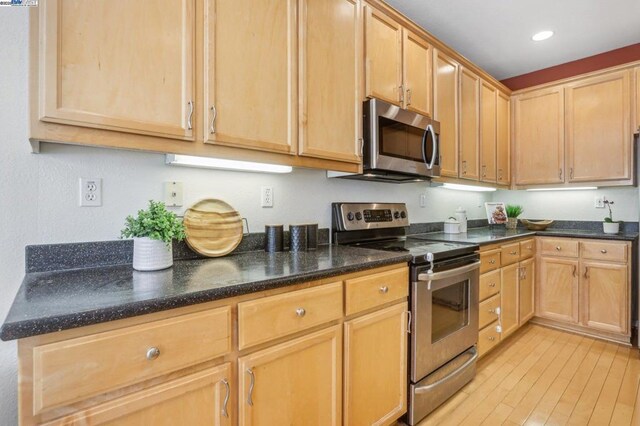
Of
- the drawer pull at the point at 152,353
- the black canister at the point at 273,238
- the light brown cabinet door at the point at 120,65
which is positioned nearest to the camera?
the drawer pull at the point at 152,353

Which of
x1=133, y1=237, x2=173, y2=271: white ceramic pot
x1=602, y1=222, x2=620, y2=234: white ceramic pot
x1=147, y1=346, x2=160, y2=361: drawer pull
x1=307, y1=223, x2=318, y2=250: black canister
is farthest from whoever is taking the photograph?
x1=602, y1=222, x2=620, y2=234: white ceramic pot

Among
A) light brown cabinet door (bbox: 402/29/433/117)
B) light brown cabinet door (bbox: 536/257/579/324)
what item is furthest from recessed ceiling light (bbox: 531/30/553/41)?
light brown cabinet door (bbox: 536/257/579/324)

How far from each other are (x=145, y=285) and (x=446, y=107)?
2.41m

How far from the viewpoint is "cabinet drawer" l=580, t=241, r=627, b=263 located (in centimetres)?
267

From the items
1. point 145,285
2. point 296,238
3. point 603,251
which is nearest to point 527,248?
point 603,251

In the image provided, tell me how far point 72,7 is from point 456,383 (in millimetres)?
2520

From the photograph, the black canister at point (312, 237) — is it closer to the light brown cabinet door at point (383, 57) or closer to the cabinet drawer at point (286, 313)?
the cabinet drawer at point (286, 313)

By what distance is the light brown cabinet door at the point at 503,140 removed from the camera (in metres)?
3.24

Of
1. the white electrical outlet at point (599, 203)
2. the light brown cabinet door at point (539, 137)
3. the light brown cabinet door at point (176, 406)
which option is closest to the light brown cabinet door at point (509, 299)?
the light brown cabinet door at point (539, 137)

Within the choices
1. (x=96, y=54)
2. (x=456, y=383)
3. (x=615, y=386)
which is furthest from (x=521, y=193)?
(x=96, y=54)

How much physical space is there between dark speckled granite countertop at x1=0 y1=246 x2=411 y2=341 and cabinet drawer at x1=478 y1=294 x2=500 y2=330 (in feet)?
3.54

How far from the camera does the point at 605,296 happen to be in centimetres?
275

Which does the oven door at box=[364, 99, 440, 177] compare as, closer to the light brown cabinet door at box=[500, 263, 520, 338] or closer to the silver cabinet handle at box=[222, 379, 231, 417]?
the light brown cabinet door at box=[500, 263, 520, 338]

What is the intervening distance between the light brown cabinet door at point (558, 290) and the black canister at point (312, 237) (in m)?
2.44
